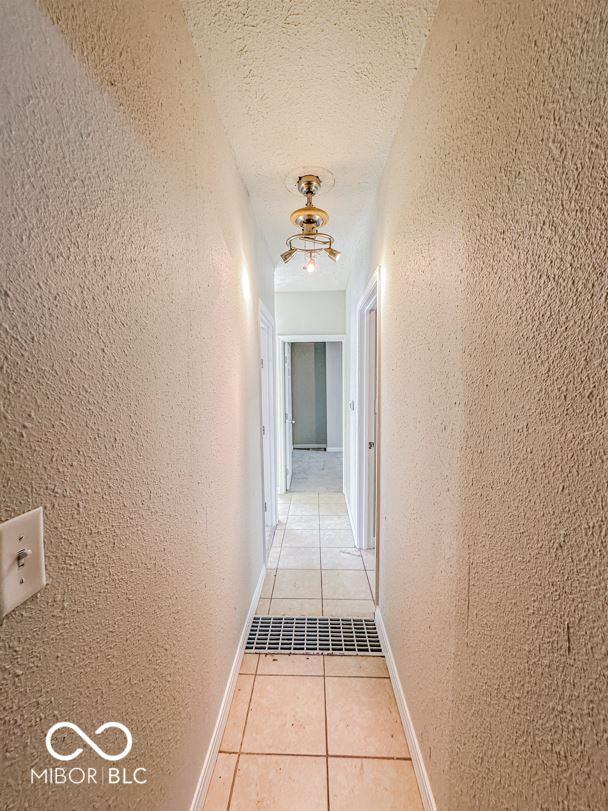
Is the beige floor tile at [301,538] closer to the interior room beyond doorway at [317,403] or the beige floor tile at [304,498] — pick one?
the beige floor tile at [304,498]

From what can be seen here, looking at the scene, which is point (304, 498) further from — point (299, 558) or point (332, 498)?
point (299, 558)

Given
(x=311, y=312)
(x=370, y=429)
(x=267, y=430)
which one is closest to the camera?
(x=370, y=429)

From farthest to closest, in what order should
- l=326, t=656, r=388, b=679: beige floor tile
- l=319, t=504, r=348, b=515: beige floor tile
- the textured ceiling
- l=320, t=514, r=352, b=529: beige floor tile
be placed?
l=319, t=504, r=348, b=515: beige floor tile, l=320, t=514, r=352, b=529: beige floor tile, l=326, t=656, r=388, b=679: beige floor tile, the textured ceiling

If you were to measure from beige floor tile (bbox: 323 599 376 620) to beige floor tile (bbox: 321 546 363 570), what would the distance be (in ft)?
1.40

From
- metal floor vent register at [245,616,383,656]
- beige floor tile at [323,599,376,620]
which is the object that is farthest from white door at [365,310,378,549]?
metal floor vent register at [245,616,383,656]

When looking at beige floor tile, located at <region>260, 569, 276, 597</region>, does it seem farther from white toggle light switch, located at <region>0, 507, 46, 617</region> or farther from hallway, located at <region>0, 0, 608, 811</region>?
white toggle light switch, located at <region>0, 507, 46, 617</region>

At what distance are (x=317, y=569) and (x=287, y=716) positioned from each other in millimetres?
1180

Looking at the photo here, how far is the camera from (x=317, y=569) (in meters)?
2.69

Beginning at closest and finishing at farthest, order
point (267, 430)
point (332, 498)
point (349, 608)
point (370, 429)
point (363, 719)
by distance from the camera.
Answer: point (363, 719), point (349, 608), point (370, 429), point (267, 430), point (332, 498)

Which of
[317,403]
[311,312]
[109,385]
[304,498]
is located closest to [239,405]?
[109,385]

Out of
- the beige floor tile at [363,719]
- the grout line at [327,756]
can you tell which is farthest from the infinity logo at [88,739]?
the beige floor tile at [363,719]

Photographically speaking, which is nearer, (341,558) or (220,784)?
(220,784)

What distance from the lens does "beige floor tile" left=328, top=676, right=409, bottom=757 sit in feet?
4.55

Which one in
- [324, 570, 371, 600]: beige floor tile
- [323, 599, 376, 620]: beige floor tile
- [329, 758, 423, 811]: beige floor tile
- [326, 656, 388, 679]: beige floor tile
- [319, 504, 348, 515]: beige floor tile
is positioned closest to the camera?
[329, 758, 423, 811]: beige floor tile
